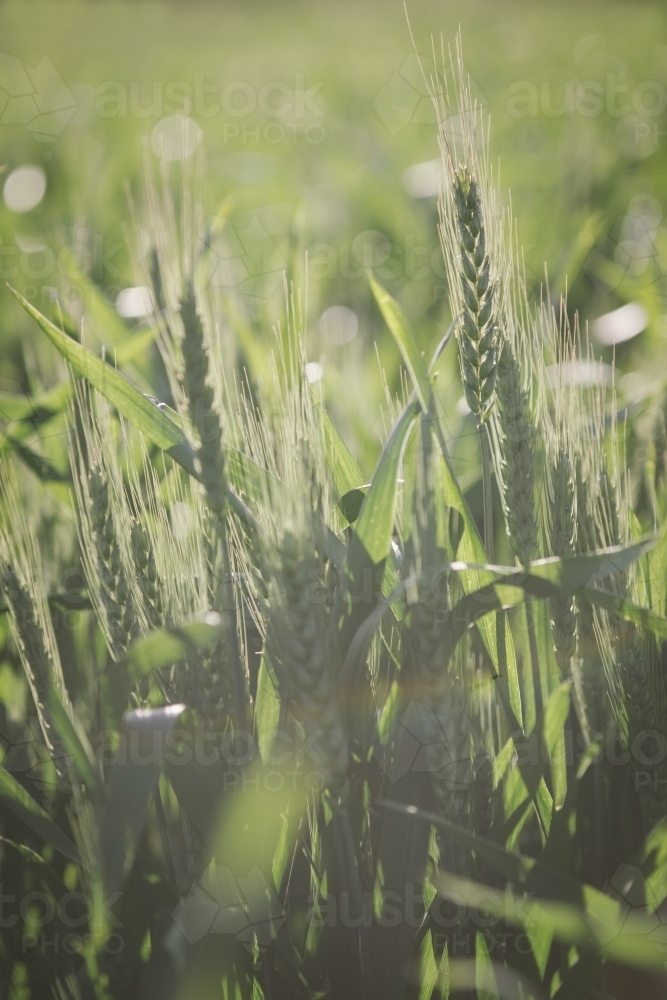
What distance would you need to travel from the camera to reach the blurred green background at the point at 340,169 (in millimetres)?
1328

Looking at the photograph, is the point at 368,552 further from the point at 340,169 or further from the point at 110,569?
the point at 340,169

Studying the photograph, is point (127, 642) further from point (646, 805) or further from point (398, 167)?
point (398, 167)

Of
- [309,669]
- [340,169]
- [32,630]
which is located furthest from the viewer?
[340,169]

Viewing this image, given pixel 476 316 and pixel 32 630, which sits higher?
pixel 476 316

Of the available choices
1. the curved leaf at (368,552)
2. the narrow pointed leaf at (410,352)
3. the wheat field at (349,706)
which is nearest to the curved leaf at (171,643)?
the wheat field at (349,706)

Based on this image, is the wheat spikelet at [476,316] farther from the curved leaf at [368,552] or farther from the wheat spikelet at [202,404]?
the wheat spikelet at [202,404]

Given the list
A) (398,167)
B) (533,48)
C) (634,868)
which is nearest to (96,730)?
(634,868)

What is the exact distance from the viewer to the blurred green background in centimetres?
133

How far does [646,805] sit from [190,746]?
0.36 meters

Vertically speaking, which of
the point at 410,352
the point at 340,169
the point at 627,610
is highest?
the point at 340,169

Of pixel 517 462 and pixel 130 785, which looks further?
pixel 517 462

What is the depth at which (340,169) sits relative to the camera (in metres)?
2.48

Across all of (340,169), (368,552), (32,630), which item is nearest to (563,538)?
(368,552)

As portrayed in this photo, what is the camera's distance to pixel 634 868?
1.74 ft
